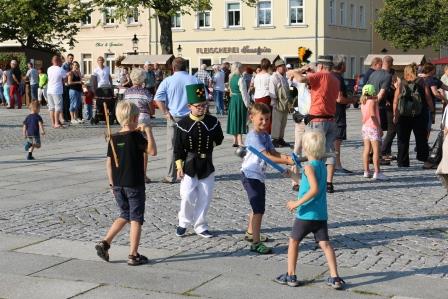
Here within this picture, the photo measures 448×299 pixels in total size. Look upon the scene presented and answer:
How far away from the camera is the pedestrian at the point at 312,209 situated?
6156 mm

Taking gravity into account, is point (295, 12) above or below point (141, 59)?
above

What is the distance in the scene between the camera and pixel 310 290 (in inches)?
238

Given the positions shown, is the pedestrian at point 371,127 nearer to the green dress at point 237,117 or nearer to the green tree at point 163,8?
the green dress at point 237,117

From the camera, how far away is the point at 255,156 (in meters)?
7.43

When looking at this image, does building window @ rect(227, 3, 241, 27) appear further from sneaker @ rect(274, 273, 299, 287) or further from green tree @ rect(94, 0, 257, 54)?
sneaker @ rect(274, 273, 299, 287)

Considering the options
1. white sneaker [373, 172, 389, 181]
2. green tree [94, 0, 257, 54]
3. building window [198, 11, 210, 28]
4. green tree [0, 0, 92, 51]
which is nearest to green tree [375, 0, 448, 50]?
building window [198, 11, 210, 28]

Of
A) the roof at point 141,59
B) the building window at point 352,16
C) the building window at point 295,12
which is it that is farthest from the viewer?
the building window at point 352,16

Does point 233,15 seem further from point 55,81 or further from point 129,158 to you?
point 129,158

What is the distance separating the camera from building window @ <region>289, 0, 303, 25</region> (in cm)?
5478

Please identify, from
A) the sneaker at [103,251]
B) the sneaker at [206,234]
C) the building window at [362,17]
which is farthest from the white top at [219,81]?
the building window at [362,17]

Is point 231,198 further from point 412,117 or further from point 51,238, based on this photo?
point 412,117

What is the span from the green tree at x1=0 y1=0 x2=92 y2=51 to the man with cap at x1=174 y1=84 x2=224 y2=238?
4127cm

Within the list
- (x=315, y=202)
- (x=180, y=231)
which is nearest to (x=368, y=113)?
(x=180, y=231)

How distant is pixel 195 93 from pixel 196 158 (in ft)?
2.07
